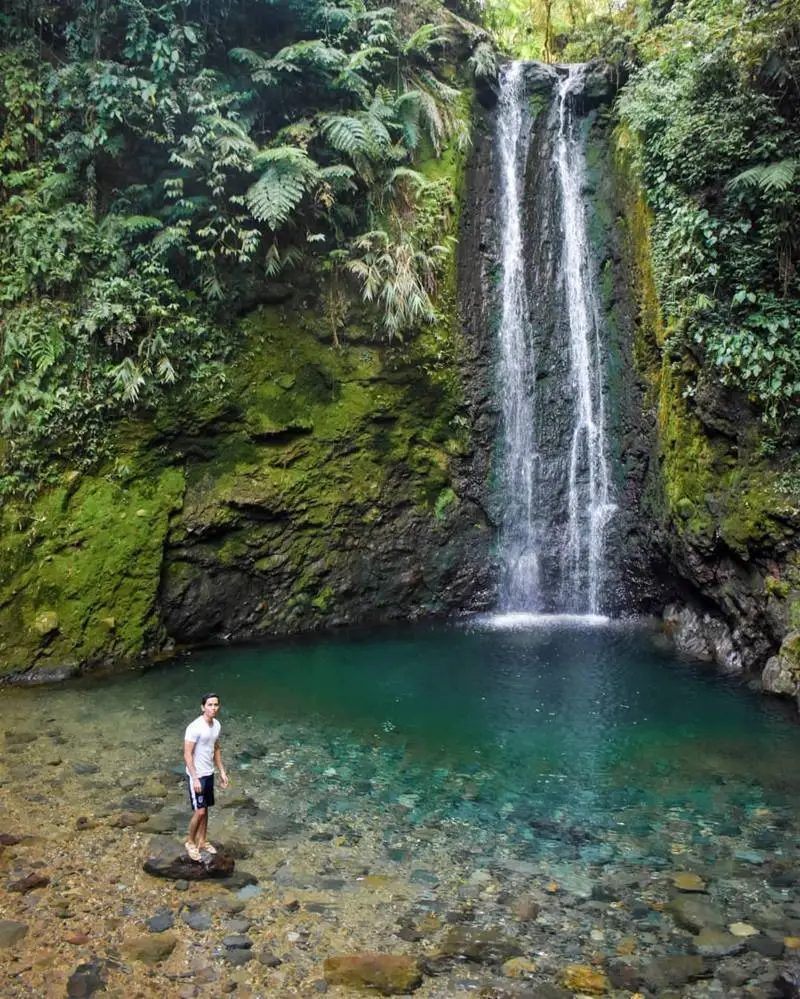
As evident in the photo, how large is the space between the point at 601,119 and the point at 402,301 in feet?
19.8

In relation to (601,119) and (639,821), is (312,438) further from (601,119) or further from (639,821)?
(601,119)

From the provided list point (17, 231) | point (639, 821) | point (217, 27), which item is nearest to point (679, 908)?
point (639, 821)

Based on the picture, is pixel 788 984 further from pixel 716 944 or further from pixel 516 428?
pixel 516 428

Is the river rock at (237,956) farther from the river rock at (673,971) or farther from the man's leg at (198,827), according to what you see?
the river rock at (673,971)

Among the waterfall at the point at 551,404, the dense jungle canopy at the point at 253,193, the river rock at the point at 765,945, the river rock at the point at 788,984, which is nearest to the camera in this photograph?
the river rock at the point at 788,984

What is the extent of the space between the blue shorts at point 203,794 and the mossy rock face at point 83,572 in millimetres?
5029

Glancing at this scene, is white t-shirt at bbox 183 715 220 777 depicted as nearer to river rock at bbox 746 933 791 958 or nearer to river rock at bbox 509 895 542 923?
river rock at bbox 509 895 542 923

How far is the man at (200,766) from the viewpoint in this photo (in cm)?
496

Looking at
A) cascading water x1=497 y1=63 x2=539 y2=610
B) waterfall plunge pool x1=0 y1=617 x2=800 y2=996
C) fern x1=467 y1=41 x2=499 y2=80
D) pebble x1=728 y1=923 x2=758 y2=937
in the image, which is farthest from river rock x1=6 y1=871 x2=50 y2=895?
fern x1=467 y1=41 x2=499 y2=80

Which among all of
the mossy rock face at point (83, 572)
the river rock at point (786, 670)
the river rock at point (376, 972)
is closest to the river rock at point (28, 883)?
the river rock at point (376, 972)

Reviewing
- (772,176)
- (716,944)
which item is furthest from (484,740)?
(772,176)

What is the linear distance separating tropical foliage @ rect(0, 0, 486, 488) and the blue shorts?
6.10 metres

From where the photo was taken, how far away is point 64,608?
9469 mm

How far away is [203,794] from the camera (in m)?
4.98
